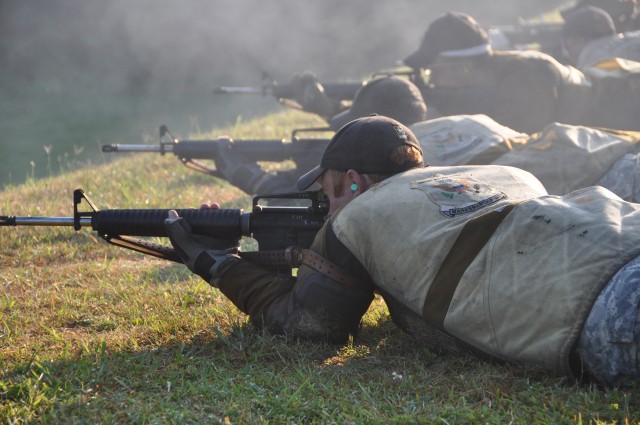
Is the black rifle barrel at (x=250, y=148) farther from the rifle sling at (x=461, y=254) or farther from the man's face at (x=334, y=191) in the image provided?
the rifle sling at (x=461, y=254)

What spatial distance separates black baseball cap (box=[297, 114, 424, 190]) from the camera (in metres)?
3.46

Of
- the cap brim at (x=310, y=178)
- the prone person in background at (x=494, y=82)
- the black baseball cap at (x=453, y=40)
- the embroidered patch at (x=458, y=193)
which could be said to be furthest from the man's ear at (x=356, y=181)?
the black baseball cap at (x=453, y=40)

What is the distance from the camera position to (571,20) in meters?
9.96

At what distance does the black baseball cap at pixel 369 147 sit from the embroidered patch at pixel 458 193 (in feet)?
0.73

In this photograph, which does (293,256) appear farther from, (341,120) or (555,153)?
(341,120)

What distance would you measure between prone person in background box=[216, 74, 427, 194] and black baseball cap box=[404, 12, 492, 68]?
1.51 meters

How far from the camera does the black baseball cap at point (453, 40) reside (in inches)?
304

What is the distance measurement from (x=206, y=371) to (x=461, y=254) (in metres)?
1.05

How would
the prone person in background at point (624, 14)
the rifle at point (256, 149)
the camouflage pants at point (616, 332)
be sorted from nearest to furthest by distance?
the camouflage pants at point (616, 332)
the rifle at point (256, 149)
the prone person in background at point (624, 14)

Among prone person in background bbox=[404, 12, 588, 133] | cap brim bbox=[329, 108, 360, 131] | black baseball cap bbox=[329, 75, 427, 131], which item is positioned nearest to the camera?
black baseball cap bbox=[329, 75, 427, 131]

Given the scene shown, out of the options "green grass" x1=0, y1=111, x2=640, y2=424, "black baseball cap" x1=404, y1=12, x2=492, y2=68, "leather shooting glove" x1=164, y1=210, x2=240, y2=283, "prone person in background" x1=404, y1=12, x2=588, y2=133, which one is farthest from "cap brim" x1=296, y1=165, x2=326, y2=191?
"black baseball cap" x1=404, y1=12, x2=492, y2=68

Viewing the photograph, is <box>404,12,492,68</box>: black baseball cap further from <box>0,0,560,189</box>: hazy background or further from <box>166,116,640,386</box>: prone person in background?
<box>166,116,640,386</box>: prone person in background

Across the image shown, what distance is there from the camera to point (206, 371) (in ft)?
10.7

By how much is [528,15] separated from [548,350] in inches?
766
